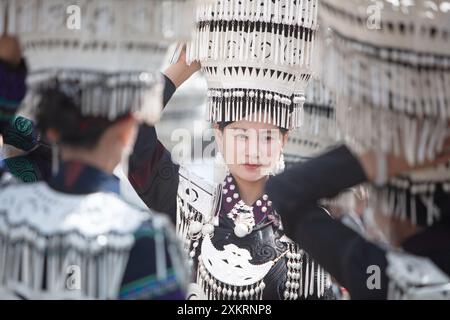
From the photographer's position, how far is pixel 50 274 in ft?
5.56

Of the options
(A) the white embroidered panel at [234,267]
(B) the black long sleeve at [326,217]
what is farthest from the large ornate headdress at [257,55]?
(B) the black long sleeve at [326,217]

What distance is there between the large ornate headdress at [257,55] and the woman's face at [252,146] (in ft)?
0.09

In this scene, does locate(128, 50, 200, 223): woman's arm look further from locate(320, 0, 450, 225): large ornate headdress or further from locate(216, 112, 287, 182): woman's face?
locate(320, 0, 450, 225): large ornate headdress

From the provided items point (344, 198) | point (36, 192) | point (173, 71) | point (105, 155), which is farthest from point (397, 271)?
point (173, 71)

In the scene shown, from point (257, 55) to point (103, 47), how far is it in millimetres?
656

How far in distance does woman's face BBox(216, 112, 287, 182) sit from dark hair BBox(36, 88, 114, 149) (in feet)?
2.46

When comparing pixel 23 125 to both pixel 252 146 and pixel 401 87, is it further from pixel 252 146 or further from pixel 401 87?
pixel 401 87

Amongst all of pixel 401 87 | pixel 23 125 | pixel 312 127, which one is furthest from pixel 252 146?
pixel 401 87

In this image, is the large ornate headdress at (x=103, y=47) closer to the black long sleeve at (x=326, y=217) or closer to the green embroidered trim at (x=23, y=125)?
the black long sleeve at (x=326, y=217)

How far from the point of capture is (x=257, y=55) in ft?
7.63

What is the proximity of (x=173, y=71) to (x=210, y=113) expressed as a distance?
0.53ft

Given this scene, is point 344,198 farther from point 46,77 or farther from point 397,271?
point 46,77

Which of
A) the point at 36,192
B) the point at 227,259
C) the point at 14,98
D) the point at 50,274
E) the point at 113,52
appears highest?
the point at 113,52
